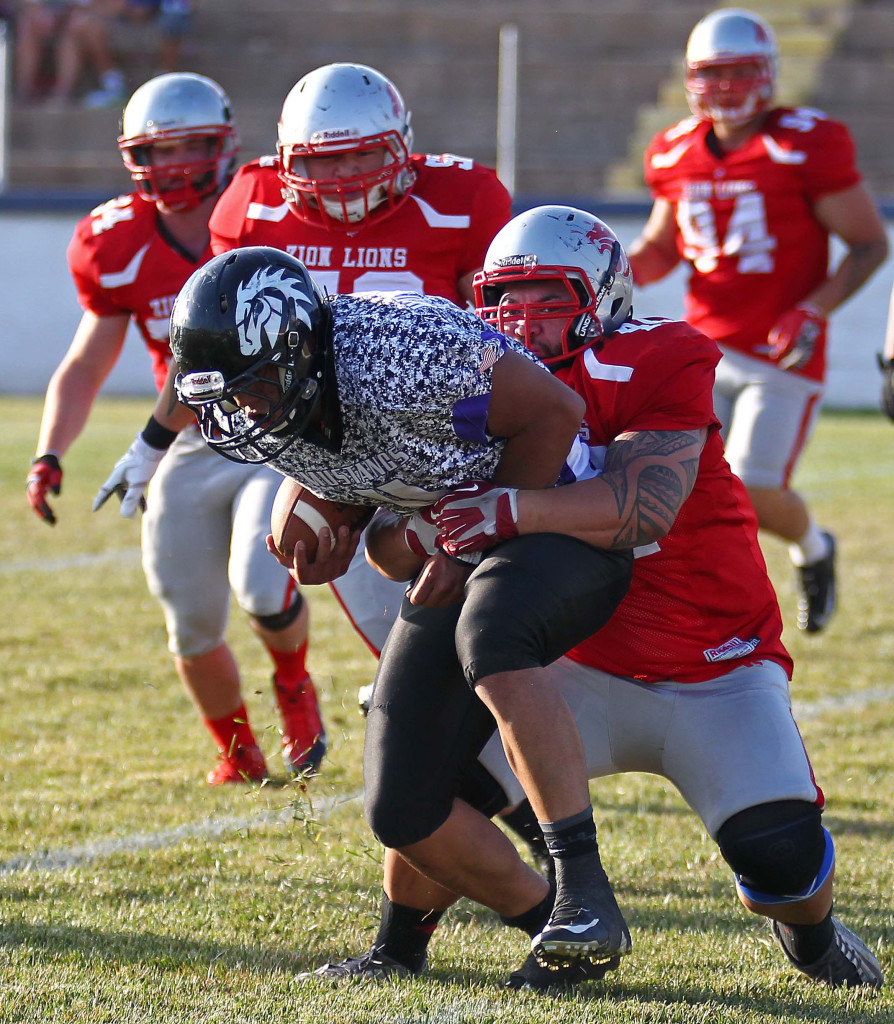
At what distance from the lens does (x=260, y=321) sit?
2330mm

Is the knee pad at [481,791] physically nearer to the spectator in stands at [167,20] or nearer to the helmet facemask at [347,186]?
the helmet facemask at [347,186]

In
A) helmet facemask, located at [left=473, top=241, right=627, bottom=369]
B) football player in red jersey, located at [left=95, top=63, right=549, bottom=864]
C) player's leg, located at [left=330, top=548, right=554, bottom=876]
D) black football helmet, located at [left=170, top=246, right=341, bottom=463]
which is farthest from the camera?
football player in red jersey, located at [left=95, top=63, right=549, bottom=864]

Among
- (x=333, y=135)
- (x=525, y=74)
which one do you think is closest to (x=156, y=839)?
(x=333, y=135)

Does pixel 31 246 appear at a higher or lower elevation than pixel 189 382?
lower

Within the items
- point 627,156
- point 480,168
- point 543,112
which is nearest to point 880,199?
point 627,156

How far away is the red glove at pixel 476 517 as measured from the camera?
2.43 m

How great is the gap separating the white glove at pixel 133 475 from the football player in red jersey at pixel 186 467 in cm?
10

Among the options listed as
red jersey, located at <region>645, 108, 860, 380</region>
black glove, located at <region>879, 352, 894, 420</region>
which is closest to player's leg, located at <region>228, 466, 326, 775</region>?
black glove, located at <region>879, 352, 894, 420</region>

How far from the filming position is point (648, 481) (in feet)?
8.06

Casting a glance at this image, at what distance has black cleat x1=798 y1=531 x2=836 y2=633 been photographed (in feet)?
17.5

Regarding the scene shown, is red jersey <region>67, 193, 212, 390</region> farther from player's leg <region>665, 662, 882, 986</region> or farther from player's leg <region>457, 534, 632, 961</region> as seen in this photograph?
player's leg <region>665, 662, 882, 986</region>

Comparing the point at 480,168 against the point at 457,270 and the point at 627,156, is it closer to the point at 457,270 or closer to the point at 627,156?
the point at 457,270

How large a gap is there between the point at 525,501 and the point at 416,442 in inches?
8.0

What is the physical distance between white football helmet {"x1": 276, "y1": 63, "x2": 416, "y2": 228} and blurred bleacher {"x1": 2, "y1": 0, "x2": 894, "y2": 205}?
10.6 metres
